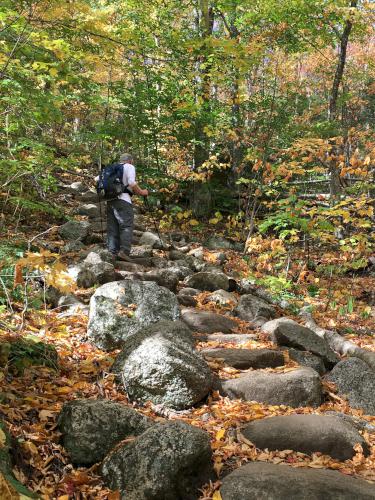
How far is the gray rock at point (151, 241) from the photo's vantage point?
10.1 metres

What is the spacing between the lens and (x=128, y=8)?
1459cm

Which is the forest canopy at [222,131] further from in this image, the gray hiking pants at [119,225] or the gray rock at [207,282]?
the gray rock at [207,282]

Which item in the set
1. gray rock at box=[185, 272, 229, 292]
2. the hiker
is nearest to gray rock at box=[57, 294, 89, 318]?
gray rock at box=[185, 272, 229, 292]

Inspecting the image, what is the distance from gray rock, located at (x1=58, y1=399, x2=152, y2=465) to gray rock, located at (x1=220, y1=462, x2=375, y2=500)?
0.79 metres

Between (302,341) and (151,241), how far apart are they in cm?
547

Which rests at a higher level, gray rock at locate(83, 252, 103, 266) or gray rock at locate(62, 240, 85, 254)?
gray rock at locate(83, 252, 103, 266)

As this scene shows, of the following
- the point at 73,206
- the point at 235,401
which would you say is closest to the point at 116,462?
the point at 235,401

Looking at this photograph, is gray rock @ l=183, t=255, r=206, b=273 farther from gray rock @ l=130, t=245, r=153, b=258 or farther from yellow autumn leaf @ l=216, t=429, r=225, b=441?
yellow autumn leaf @ l=216, t=429, r=225, b=441

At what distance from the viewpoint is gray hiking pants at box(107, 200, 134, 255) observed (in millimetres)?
8281

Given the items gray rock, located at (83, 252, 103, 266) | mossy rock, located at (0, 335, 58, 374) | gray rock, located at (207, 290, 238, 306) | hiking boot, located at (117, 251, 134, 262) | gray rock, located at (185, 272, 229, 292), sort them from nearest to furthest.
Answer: mossy rock, located at (0, 335, 58, 374), gray rock, located at (83, 252, 103, 266), gray rock, located at (207, 290, 238, 306), gray rock, located at (185, 272, 229, 292), hiking boot, located at (117, 251, 134, 262)

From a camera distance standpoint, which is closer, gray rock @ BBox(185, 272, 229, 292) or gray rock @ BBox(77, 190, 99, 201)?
gray rock @ BBox(185, 272, 229, 292)

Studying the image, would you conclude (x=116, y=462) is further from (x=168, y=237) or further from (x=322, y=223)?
(x=168, y=237)

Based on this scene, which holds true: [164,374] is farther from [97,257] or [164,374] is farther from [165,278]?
[97,257]

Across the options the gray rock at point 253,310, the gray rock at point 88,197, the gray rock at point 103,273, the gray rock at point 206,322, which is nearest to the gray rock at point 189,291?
the gray rock at point 253,310
